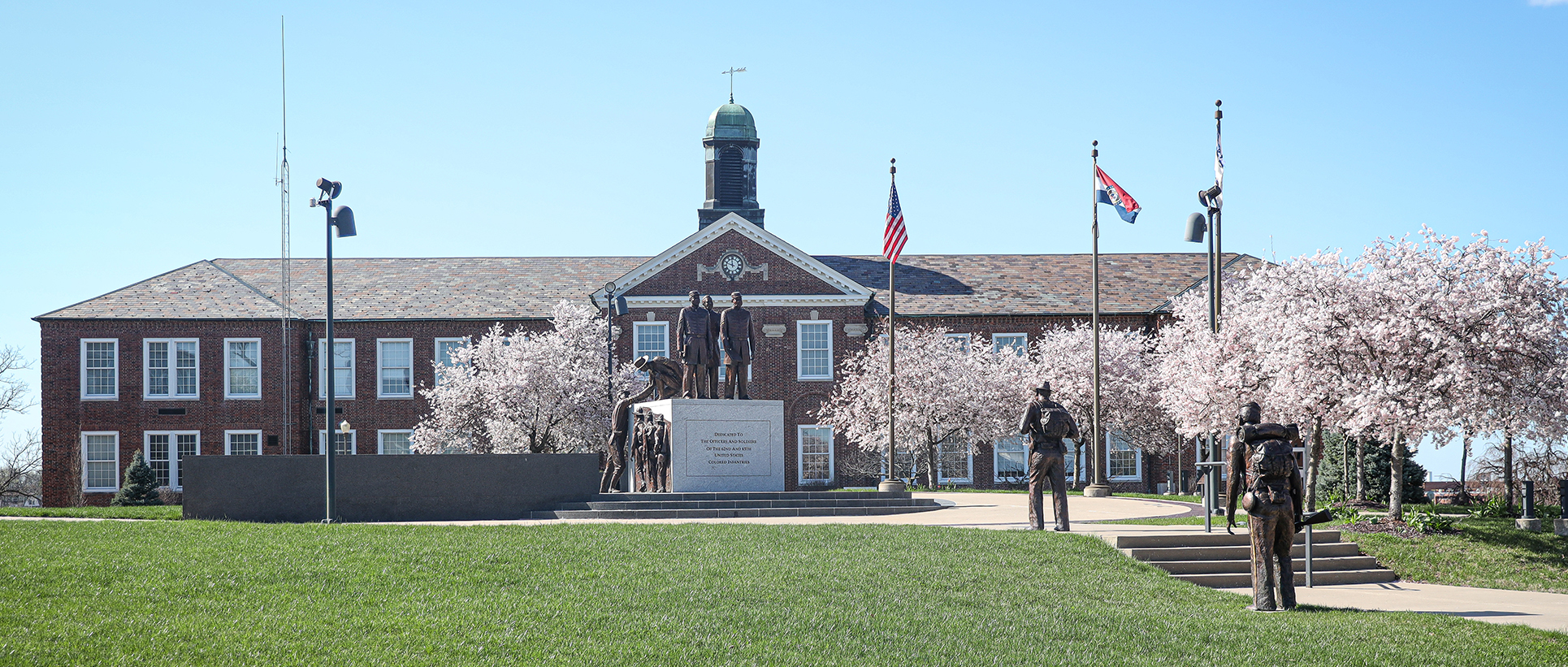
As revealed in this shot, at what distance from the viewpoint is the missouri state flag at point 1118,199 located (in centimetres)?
2795

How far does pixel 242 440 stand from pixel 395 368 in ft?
17.8

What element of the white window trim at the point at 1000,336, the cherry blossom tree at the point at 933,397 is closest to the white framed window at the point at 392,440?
the cherry blossom tree at the point at 933,397

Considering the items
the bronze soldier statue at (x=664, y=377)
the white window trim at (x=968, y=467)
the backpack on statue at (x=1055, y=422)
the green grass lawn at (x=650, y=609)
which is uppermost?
the bronze soldier statue at (x=664, y=377)

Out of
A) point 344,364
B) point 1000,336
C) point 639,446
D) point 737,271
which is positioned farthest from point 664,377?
point 344,364

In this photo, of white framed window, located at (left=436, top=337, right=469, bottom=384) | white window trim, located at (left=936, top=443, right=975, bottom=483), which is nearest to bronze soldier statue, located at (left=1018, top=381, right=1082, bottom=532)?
white window trim, located at (left=936, top=443, right=975, bottom=483)

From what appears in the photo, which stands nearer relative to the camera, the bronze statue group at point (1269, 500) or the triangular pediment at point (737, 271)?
the bronze statue group at point (1269, 500)

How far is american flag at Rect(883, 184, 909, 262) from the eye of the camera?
32125 mm

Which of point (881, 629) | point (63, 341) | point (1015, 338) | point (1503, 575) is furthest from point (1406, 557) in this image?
point (63, 341)

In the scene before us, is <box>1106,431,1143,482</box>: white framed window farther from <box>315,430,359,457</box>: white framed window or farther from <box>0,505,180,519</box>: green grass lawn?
<box>0,505,180,519</box>: green grass lawn

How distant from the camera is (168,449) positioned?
140ft

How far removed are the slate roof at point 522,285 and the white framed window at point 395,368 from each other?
0.92 metres

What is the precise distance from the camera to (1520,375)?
2133cm

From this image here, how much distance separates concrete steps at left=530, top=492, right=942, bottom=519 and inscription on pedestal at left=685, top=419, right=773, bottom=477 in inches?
22.6

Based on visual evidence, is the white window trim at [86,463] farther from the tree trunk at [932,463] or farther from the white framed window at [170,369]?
the tree trunk at [932,463]
